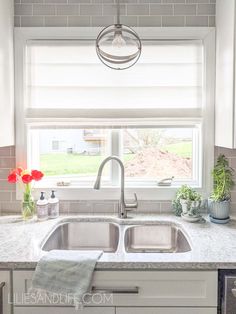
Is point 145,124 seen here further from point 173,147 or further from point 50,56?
point 50,56

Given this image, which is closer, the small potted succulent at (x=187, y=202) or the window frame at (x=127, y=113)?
the small potted succulent at (x=187, y=202)

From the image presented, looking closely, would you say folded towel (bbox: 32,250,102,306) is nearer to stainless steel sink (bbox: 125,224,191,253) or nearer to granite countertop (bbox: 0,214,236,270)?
granite countertop (bbox: 0,214,236,270)

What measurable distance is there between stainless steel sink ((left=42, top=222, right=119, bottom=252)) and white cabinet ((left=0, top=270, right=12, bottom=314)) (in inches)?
21.3

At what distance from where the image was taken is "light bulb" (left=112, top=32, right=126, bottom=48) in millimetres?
1854

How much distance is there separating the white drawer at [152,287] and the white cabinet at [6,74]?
0.90m

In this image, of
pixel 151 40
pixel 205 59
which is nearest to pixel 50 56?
pixel 151 40

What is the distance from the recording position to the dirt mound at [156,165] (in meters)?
2.28

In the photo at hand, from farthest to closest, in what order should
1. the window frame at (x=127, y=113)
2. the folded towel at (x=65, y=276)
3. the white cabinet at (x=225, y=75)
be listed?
the window frame at (x=127, y=113)
the white cabinet at (x=225, y=75)
the folded towel at (x=65, y=276)

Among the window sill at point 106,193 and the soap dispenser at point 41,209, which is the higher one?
the window sill at point 106,193

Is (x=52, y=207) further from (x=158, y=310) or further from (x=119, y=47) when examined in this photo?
(x=119, y=47)

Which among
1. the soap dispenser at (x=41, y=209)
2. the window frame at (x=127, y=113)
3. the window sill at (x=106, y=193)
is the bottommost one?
the soap dispenser at (x=41, y=209)

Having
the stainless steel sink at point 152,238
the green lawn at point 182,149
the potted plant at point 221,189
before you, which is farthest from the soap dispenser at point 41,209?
the potted plant at point 221,189

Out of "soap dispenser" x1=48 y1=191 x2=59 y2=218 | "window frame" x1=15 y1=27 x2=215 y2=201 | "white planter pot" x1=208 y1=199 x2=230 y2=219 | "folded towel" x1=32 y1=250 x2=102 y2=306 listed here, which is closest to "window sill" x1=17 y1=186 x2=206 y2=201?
"window frame" x1=15 y1=27 x2=215 y2=201

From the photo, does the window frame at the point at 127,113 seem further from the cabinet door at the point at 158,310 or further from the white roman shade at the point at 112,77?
the cabinet door at the point at 158,310
